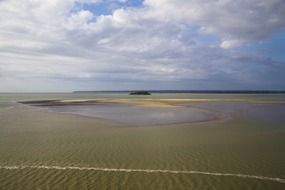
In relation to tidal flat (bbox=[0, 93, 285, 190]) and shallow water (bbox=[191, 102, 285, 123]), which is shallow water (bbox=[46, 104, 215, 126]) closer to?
shallow water (bbox=[191, 102, 285, 123])

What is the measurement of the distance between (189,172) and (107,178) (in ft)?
9.76

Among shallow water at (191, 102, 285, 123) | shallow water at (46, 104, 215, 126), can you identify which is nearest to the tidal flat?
shallow water at (46, 104, 215, 126)

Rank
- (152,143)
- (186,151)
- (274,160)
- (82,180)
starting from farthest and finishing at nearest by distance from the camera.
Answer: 1. (152,143)
2. (186,151)
3. (274,160)
4. (82,180)

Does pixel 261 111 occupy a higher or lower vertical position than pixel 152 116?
higher

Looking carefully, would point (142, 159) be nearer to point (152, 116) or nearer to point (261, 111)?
point (152, 116)

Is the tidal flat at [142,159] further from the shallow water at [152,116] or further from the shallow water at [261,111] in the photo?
the shallow water at [261,111]

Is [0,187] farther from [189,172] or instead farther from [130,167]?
[189,172]

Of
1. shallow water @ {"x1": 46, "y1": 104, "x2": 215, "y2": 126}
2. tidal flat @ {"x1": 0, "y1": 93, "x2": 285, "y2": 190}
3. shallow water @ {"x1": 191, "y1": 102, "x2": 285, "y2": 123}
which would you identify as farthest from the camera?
shallow water @ {"x1": 191, "y1": 102, "x2": 285, "y2": 123}

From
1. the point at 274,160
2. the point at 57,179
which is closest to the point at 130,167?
the point at 57,179

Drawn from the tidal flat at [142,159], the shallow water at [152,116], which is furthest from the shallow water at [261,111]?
the tidal flat at [142,159]

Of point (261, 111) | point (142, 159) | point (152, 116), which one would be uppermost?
point (261, 111)

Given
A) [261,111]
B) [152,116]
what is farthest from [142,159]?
[261,111]

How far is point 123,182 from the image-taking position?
24.2ft

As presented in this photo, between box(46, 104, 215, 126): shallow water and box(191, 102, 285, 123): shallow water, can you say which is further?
box(191, 102, 285, 123): shallow water
